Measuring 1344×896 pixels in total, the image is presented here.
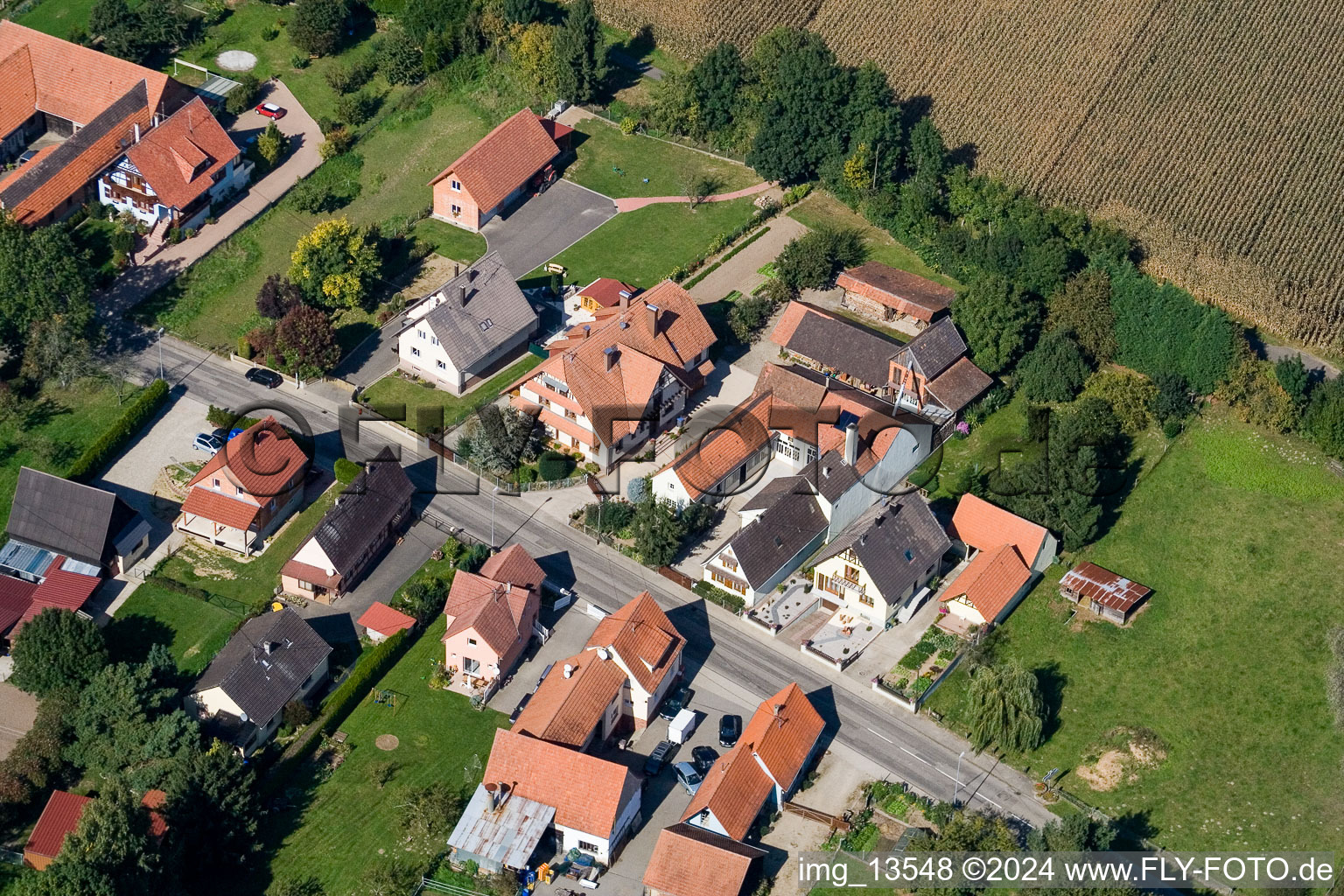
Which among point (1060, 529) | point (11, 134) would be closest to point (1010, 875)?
point (1060, 529)

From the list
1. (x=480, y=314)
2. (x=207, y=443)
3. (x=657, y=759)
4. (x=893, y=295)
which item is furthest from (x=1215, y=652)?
(x=207, y=443)

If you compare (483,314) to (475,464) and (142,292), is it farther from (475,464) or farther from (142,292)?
(142,292)

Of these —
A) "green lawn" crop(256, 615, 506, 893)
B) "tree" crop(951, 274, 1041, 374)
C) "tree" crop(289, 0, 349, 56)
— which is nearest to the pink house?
"green lawn" crop(256, 615, 506, 893)

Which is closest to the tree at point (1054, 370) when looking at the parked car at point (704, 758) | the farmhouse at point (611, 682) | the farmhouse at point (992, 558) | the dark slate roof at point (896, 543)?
the farmhouse at point (992, 558)

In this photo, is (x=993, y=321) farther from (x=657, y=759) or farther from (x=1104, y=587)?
(x=657, y=759)

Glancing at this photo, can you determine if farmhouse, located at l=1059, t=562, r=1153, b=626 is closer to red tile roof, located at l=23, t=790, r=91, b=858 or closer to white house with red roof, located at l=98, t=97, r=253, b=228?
red tile roof, located at l=23, t=790, r=91, b=858
